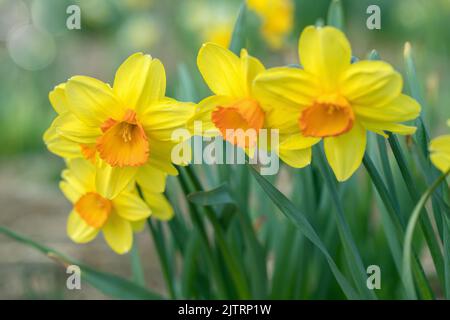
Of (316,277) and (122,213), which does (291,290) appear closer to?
(316,277)

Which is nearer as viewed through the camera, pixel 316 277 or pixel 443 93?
pixel 316 277

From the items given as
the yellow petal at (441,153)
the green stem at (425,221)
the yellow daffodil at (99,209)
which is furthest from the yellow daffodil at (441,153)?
the yellow daffodil at (99,209)

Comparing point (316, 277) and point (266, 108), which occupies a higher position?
point (266, 108)

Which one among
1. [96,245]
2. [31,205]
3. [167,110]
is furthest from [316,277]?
[31,205]

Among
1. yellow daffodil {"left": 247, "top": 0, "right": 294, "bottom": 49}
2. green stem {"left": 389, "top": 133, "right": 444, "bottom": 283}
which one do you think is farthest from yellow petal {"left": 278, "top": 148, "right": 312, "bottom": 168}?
yellow daffodil {"left": 247, "top": 0, "right": 294, "bottom": 49}

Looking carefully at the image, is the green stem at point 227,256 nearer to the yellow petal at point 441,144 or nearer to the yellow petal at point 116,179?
the yellow petal at point 116,179

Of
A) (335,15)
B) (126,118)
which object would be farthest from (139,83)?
(335,15)

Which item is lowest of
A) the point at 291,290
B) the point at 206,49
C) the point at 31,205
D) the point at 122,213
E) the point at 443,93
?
the point at 291,290
